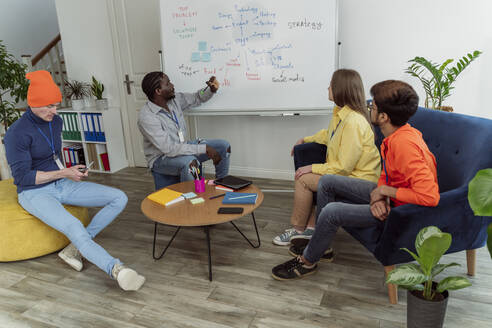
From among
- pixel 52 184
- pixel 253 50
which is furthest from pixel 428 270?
pixel 253 50

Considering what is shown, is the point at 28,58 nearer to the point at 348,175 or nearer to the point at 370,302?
the point at 348,175

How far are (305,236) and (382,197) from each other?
2.57ft

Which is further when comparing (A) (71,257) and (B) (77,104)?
(B) (77,104)

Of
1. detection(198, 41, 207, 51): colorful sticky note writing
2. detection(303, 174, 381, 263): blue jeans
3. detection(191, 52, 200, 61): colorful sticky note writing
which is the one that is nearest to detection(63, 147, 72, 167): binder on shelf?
detection(191, 52, 200, 61): colorful sticky note writing

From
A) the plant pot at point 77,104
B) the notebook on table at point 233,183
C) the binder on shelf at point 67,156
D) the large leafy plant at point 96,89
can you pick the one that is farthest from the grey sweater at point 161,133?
the binder on shelf at point 67,156

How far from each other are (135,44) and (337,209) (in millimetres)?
3259

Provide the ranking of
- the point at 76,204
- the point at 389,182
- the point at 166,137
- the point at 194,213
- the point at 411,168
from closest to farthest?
the point at 411,168
the point at 389,182
the point at 194,213
the point at 76,204
the point at 166,137

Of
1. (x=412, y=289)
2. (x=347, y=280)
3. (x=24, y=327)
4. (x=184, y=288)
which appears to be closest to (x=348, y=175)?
(x=347, y=280)

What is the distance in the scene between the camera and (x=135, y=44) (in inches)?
163

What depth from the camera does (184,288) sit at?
2.13m

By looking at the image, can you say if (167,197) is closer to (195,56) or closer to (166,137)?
(166,137)

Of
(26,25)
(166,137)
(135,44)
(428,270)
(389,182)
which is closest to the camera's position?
(428,270)

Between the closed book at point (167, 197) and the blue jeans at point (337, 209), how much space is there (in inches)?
34.4

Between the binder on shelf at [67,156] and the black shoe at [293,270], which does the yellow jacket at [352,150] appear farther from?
the binder on shelf at [67,156]
